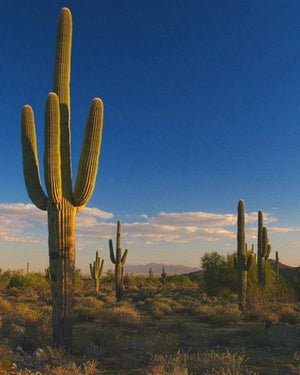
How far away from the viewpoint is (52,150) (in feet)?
31.6

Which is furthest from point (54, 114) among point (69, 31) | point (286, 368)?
point (286, 368)

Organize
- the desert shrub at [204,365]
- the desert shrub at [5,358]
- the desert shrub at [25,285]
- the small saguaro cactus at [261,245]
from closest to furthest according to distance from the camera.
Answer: the desert shrub at [204,365] → the desert shrub at [5,358] → the small saguaro cactus at [261,245] → the desert shrub at [25,285]

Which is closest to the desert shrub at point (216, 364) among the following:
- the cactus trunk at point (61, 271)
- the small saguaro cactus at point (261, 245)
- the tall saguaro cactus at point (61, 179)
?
the cactus trunk at point (61, 271)

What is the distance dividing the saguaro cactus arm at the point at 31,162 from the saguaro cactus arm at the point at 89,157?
91 cm

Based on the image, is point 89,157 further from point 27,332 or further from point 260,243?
point 260,243

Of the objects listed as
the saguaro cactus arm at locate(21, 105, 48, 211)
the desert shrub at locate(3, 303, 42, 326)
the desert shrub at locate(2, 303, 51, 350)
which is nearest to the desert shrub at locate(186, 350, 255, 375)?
the desert shrub at locate(2, 303, 51, 350)

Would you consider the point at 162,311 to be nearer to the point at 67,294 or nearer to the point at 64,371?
the point at 67,294

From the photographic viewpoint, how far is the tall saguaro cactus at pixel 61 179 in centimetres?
959

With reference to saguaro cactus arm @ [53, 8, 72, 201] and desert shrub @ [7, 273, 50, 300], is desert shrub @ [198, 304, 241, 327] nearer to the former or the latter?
saguaro cactus arm @ [53, 8, 72, 201]

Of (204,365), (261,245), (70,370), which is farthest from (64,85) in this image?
(261,245)

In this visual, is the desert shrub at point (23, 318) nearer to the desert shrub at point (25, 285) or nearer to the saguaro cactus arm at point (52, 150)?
the saguaro cactus arm at point (52, 150)

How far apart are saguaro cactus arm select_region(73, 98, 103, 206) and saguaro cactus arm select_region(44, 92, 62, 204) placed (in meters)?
0.54

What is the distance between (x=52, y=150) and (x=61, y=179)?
29.3 inches

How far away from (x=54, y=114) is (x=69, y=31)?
2935mm
